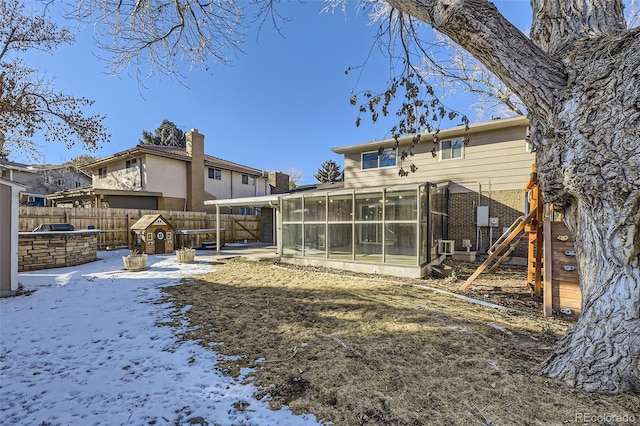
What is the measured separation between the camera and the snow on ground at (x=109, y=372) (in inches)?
85.2

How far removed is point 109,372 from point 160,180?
1622 centimetres

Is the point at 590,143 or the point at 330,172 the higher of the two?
the point at 330,172

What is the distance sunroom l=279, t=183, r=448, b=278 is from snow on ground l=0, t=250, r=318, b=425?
5.27 m

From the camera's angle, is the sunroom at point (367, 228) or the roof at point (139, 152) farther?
the roof at point (139, 152)

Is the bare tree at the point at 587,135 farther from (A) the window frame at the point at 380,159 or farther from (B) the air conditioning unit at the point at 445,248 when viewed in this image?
(A) the window frame at the point at 380,159

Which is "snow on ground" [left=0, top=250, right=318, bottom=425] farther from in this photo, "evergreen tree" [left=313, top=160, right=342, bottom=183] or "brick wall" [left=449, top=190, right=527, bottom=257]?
"evergreen tree" [left=313, top=160, right=342, bottom=183]

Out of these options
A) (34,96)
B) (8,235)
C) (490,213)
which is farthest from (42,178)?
(490,213)

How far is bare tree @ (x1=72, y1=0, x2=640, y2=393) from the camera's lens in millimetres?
2131

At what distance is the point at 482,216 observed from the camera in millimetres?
10367

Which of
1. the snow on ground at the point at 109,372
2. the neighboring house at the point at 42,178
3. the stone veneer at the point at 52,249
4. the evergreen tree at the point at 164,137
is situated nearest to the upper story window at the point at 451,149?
the snow on ground at the point at 109,372

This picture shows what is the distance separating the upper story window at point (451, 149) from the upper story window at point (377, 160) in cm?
197

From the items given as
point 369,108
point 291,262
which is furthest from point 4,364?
point 291,262

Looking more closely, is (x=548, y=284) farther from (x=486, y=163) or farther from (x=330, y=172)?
(x=330, y=172)

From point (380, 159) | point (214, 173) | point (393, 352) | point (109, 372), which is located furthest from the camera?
point (214, 173)
